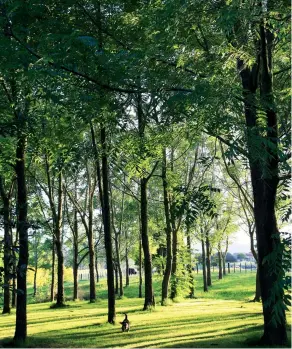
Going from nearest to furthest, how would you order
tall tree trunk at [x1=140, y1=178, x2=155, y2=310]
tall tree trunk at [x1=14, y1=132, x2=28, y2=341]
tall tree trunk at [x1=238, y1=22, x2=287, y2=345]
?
1. tall tree trunk at [x1=238, y1=22, x2=287, y2=345]
2. tall tree trunk at [x1=14, y1=132, x2=28, y2=341]
3. tall tree trunk at [x1=140, y1=178, x2=155, y2=310]

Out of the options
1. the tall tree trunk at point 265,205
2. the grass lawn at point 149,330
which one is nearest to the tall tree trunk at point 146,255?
the grass lawn at point 149,330

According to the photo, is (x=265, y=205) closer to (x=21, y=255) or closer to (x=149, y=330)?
(x=21, y=255)

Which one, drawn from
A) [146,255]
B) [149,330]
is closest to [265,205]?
[149,330]

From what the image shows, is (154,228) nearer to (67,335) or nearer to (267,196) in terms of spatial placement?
(67,335)

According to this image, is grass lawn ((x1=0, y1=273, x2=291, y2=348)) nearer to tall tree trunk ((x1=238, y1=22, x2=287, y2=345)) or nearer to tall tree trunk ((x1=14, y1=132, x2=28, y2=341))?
tall tree trunk ((x1=14, y1=132, x2=28, y2=341))

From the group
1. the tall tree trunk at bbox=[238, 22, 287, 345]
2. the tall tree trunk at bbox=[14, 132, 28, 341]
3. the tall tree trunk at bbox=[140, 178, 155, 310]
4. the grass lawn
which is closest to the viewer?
the tall tree trunk at bbox=[238, 22, 287, 345]

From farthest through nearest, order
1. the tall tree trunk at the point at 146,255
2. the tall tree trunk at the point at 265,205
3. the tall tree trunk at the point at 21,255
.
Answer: the tall tree trunk at the point at 146,255 → the tall tree trunk at the point at 21,255 → the tall tree trunk at the point at 265,205

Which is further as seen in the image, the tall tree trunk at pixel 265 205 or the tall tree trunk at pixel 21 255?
the tall tree trunk at pixel 21 255

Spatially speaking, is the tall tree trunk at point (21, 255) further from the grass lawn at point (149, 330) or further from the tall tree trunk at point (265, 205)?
the tall tree trunk at point (265, 205)

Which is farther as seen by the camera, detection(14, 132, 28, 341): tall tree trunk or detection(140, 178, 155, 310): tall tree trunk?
detection(140, 178, 155, 310): tall tree trunk

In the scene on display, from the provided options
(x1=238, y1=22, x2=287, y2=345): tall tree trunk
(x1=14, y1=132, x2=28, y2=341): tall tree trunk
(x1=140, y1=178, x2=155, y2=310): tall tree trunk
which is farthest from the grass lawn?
(x1=238, y1=22, x2=287, y2=345): tall tree trunk

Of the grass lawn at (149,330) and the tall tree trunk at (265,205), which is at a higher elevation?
the tall tree trunk at (265,205)

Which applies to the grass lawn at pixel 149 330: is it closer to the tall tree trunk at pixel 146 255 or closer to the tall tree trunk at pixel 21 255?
the tall tree trunk at pixel 21 255

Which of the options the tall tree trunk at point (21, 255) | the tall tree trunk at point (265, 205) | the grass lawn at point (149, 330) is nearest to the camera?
the tall tree trunk at point (265, 205)
